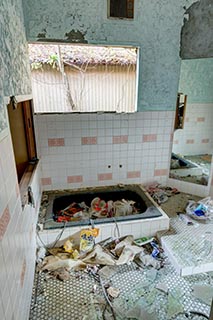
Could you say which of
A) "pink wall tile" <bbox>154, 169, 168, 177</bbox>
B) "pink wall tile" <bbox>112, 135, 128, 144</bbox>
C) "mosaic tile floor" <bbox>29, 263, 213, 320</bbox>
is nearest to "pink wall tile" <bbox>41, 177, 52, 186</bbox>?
"pink wall tile" <bbox>112, 135, 128, 144</bbox>

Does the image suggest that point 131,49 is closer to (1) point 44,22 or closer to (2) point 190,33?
(2) point 190,33

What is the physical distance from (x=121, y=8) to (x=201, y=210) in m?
2.40

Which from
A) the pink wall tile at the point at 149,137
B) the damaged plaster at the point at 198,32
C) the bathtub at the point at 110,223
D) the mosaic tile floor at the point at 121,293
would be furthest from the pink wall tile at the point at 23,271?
the damaged plaster at the point at 198,32

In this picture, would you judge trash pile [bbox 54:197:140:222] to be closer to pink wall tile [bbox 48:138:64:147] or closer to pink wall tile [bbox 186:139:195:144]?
pink wall tile [bbox 48:138:64:147]

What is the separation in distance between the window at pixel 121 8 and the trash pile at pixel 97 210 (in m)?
2.10

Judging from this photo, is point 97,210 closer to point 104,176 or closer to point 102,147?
point 104,176

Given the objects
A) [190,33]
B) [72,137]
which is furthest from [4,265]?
[190,33]

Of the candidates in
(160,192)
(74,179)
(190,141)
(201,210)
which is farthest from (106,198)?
(190,141)

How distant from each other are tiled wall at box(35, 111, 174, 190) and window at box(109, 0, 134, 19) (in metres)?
1.06

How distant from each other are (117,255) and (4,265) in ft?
3.92

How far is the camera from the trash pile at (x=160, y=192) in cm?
266

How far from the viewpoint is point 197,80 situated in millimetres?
2545

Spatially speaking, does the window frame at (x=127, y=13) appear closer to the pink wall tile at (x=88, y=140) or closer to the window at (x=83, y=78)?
the window at (x=83, y=78)

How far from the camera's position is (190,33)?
2334mm
